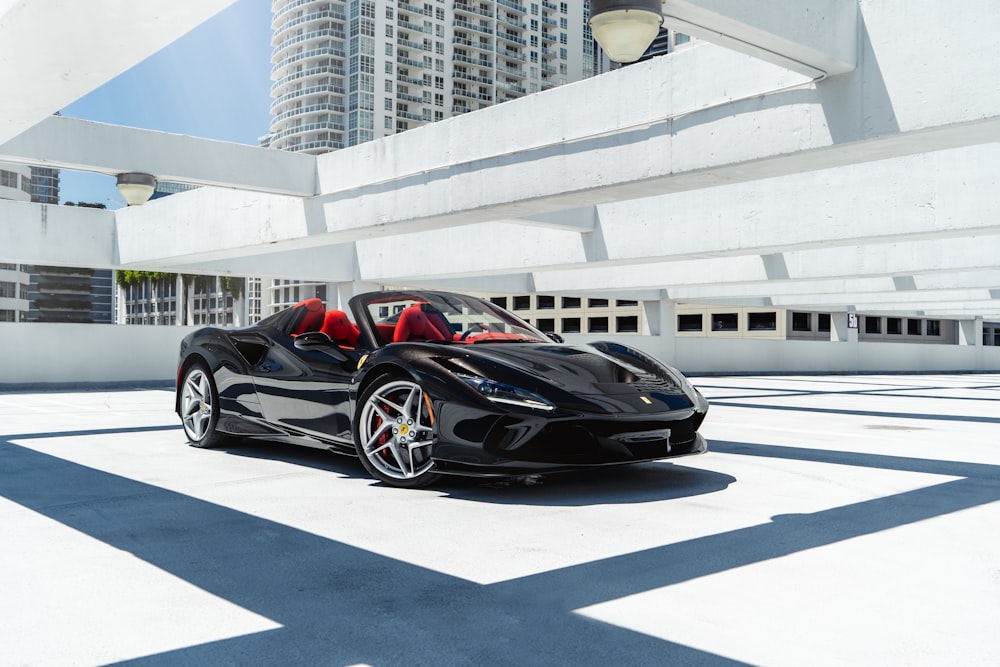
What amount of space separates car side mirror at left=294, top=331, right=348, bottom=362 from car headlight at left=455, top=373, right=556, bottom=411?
4.79 ft

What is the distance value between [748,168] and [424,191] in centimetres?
494

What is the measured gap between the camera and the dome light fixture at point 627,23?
511 centimetres

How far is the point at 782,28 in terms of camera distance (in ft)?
21.8

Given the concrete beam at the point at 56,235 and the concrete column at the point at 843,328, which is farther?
the concrete column at the point at 843,328

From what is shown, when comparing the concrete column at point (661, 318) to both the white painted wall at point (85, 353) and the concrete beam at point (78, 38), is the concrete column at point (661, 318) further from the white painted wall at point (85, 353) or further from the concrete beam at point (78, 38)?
the concrete beam at point (78, 38)

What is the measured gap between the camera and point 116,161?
11.8 meters

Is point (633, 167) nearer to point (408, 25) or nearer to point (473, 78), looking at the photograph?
point (408, 25)

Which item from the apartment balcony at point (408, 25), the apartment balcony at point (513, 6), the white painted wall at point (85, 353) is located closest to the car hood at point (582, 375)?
the white painted wall at point (85, 353)

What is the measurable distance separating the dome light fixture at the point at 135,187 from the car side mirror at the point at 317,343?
693 cm

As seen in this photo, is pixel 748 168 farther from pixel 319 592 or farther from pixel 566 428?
pixel 319 592

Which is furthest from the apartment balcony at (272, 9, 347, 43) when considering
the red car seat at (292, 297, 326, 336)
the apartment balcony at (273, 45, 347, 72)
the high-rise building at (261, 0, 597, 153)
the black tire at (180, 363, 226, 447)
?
the red car seat at (292, 297, 326, 336)

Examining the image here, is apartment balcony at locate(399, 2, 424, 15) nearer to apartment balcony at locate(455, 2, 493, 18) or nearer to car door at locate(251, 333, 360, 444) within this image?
apartment balcony at locate(455, 2, 493, 18)

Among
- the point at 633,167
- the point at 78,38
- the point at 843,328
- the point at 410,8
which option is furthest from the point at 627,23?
the point at 410,8

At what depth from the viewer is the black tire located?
6.81 meters
